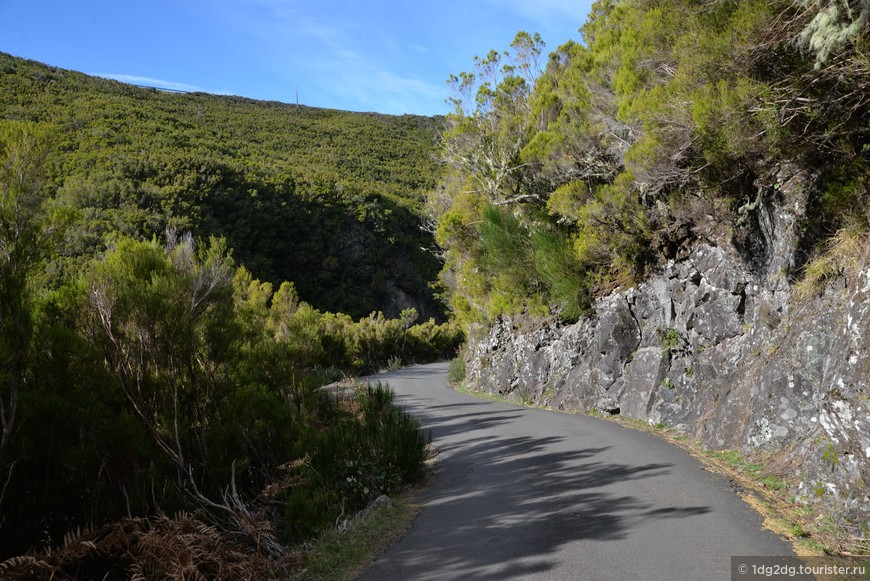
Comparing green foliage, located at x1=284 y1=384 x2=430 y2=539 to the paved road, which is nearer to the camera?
the paved road

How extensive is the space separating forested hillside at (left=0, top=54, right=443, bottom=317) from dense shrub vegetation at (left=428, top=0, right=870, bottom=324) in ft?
61.9

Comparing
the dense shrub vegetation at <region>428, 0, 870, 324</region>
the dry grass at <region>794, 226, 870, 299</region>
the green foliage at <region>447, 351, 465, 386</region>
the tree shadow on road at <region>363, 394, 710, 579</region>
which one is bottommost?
the green foliage at <region>447, 351, 465, 386</region>

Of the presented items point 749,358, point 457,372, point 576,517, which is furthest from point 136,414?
point 457,372

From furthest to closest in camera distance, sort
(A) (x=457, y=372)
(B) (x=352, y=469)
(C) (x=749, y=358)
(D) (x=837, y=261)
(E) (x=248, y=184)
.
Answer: (E) (x=248, y=184) < (A) (x=457, y=372) < (C) (x=749, y=358) < (B) (x=352, y=469) < (D) (x=837, y=261)

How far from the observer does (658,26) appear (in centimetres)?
959

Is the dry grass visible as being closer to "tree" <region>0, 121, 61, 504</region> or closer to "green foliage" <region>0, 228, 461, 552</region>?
"green foliage" <region>0, 228, 461, 552</region>


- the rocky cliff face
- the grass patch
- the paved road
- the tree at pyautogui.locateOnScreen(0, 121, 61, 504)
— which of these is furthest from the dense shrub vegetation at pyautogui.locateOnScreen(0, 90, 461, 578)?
the rocky cliff face

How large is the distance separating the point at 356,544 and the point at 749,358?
22.2 feet

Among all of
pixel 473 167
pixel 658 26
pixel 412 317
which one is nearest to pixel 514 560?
pixel 658 26

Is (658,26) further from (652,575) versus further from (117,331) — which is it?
(117,331)

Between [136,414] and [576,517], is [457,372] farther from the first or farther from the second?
[576,517]

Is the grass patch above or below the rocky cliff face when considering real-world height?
below

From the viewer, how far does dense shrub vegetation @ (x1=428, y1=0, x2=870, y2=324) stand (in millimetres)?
7371

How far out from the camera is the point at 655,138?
9.91 metres
